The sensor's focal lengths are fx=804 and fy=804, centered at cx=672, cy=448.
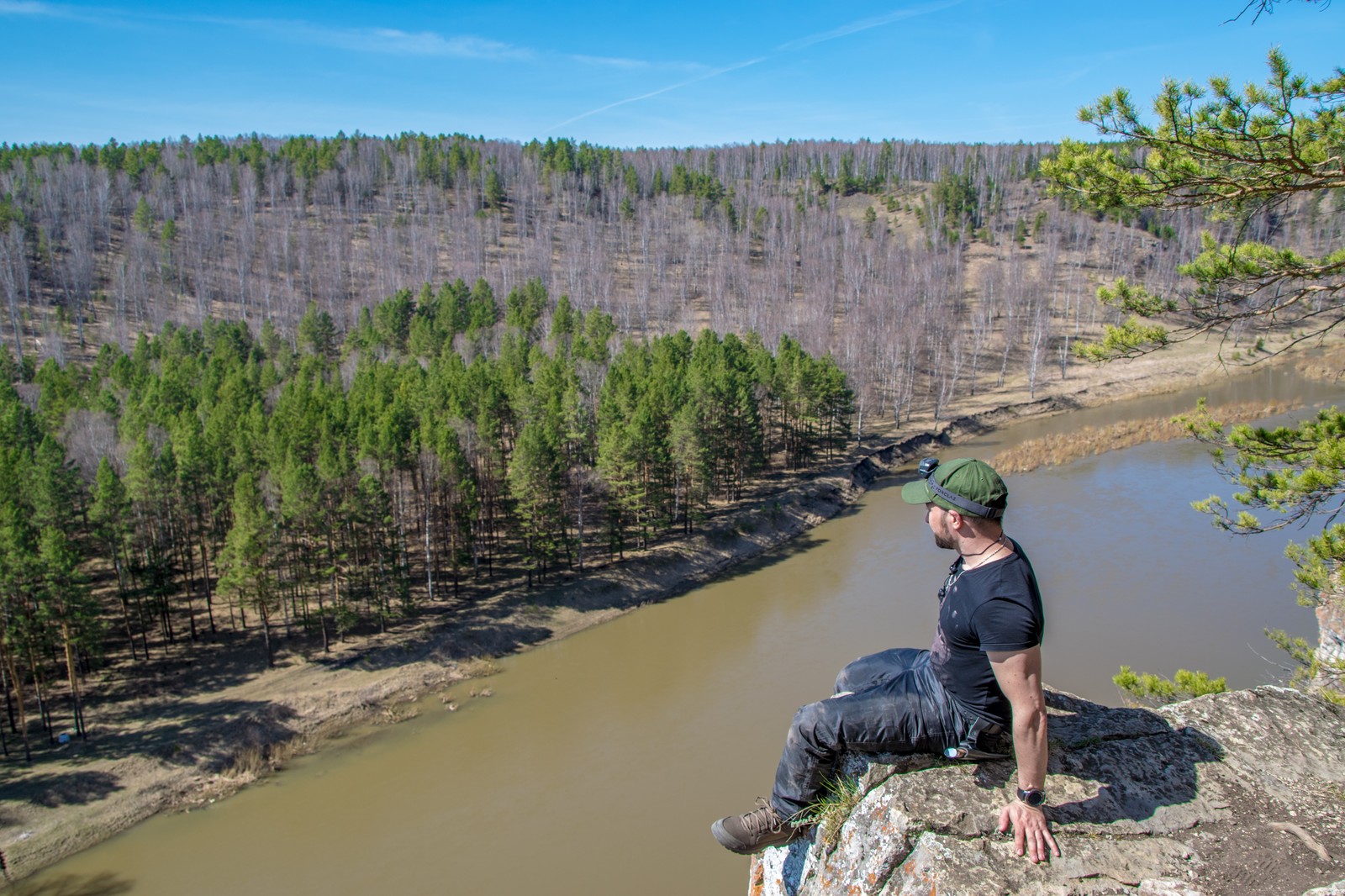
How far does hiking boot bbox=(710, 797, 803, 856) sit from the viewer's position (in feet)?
15.7

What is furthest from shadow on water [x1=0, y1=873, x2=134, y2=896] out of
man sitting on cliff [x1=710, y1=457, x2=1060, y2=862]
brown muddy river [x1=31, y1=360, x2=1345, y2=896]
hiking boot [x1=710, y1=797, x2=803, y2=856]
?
man sitting on cliff [x1=710, y1=457, x2=1060, y2=862]

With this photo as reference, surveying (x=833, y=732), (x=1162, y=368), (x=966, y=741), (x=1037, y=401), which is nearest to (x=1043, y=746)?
(x=966, y=741)

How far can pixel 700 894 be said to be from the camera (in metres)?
14.2

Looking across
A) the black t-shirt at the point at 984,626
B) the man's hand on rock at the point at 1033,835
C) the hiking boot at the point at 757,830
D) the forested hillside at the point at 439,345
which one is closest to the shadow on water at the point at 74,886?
the forested hillside at the point at 439,345

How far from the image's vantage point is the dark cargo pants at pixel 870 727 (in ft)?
14.0

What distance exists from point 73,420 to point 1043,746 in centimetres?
3978

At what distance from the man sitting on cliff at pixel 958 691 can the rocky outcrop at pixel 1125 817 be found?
6.1 inches

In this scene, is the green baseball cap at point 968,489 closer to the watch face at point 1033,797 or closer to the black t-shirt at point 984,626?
the black t-shirt at point 984,626

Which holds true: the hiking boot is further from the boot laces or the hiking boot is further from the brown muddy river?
the brown muddy river

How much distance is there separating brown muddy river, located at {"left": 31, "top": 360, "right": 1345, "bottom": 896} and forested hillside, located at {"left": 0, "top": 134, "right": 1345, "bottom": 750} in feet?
18.0

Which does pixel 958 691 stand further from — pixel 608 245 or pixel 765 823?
pixel 608 245

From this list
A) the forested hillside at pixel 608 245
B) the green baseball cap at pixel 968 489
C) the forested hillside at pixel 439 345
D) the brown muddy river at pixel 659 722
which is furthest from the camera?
the forested hillside at pixel 608 245

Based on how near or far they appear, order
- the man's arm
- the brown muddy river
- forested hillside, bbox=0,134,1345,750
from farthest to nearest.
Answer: forested hillside, bbox=0,134,1345,750 → the brown muddy river → the man's arm

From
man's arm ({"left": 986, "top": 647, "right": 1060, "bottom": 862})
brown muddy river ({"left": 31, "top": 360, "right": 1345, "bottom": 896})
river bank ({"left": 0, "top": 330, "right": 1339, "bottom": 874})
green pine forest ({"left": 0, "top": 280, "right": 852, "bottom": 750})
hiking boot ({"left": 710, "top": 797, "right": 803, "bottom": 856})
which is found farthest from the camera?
green pine forest ({"left": 0, "top": 280, "right": 852, "bottom": 750})
